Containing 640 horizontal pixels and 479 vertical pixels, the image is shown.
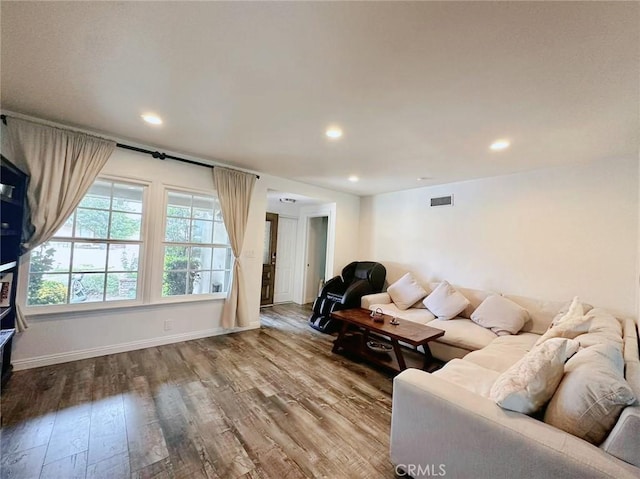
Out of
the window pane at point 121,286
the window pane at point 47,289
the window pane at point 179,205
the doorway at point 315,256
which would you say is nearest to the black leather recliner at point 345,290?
the doorway at point 315,256

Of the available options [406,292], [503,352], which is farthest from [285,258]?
[503,352]

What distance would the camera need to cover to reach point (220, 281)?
367 cm

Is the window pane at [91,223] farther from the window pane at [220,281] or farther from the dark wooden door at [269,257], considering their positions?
the dark wooden door at [269,257]

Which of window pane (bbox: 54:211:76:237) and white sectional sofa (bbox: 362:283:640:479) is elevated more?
window pane (bbox: 54:211:76:237)

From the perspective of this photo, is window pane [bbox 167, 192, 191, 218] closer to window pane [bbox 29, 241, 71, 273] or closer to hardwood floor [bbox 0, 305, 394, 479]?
window pane [bbox 29, 241, 71, 273]

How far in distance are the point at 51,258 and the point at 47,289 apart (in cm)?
31

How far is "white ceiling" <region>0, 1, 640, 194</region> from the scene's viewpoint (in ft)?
3.87

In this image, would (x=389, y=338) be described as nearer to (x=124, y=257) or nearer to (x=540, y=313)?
(x=540, y=313)

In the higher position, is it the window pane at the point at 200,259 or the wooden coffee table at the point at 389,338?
the window pane at the point at 200,259

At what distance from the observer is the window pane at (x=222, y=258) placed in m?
3.65

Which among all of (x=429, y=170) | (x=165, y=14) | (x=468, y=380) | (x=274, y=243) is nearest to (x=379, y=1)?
(x=165, y=14)

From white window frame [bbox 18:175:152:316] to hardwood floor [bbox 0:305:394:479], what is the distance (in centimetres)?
55

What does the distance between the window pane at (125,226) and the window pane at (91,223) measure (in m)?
0.07

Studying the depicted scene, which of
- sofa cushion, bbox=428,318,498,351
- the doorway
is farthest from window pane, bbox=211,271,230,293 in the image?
sofa cushion, bbox=428,318,498,351
